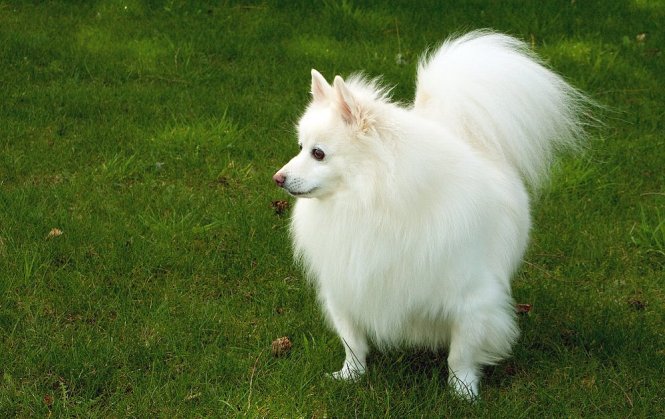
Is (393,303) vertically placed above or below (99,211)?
above

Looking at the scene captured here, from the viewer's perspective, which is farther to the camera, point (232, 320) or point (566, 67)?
point (566, 67)

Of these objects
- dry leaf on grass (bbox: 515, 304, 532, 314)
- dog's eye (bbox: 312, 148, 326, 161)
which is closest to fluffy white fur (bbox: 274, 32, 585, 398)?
dog's eye (bbox: 312, 148, 326, 161)

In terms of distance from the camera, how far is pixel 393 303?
9.85 feet

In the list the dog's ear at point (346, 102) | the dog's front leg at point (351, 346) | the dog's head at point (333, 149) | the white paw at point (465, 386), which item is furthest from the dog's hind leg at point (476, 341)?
the dog's ear at point (346, 102)

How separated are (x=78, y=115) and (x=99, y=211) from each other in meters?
1.36

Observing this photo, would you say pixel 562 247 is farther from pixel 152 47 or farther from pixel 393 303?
pixel 152 47

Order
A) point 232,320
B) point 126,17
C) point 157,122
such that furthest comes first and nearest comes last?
point 126,17, point 157,122, point 232,320

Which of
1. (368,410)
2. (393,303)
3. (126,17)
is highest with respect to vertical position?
(393,303)

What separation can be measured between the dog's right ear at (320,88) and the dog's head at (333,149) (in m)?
0.10

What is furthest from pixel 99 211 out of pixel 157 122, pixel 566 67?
pixel 566 67

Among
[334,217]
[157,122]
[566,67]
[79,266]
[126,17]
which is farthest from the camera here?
[126,17]

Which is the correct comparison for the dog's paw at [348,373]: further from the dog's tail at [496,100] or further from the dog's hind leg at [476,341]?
the dog's tail at [496,100]

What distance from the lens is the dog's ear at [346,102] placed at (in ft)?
9.15

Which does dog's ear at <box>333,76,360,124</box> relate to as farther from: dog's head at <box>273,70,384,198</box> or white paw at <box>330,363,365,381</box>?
white paw at <box>330,363,365,381</box>
